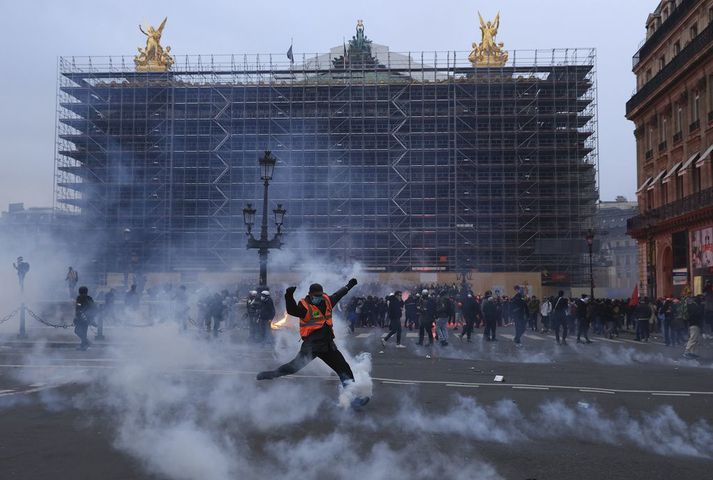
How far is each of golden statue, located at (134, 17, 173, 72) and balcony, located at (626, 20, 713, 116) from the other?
3289 cm

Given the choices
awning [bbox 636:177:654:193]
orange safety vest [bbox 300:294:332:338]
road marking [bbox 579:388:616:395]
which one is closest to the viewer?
orange safety vest [bbox 300:294:332:338]

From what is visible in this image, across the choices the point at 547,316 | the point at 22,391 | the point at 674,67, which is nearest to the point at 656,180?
the point at 674,67

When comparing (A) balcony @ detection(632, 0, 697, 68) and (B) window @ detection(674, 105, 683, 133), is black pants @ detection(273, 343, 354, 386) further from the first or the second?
(B) window @ detection(674, 105, 683, 133)

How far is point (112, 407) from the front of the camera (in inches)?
348

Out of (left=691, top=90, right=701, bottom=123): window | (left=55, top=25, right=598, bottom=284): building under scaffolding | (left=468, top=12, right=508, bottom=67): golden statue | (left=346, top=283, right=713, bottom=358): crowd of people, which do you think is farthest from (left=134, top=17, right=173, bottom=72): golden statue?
(left=691, top=90, right=701, bottom=123): window

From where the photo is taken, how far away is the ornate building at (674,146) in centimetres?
3156

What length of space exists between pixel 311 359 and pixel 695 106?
31.0 metres

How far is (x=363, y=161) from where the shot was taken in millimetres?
49188

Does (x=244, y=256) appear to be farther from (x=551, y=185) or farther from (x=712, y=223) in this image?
(x=712, y=223)

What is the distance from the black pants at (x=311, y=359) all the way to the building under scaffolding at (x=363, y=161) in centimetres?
3903

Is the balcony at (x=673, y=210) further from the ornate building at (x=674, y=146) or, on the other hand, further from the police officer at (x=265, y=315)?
the police officer at (x=265, y=315)

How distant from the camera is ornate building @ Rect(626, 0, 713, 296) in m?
31.6

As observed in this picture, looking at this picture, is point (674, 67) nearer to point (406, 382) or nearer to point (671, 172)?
point (671, 172)

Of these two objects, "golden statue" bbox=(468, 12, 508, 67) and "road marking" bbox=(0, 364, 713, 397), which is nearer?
"road marking" bbox=(0, 364, 713, 397)
